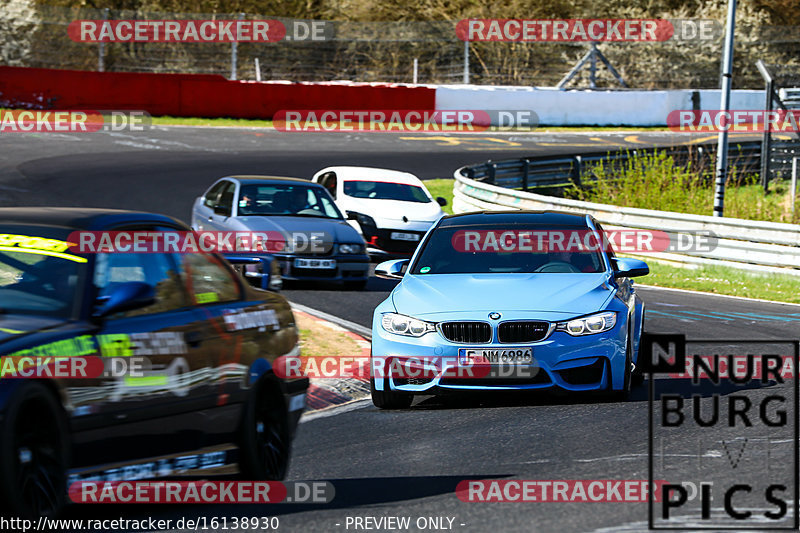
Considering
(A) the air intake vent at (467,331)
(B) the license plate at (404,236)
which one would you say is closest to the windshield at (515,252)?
(A) the air intake vent at (467,331)

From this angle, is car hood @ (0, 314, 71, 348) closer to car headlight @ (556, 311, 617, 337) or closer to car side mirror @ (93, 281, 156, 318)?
car side mirror @ (93, 281, 156, 318)

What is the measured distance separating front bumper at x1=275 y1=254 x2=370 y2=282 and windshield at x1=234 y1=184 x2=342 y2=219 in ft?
3.68

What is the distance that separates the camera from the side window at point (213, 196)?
1844cm

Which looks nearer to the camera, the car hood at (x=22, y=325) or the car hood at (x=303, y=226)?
the car hood at (x=22, y=325)

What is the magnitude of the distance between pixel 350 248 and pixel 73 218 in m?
10.4

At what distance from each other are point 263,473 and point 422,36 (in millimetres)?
42825

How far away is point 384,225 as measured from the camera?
68.8ft

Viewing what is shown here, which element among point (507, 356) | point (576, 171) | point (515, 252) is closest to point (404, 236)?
point (576, 171)

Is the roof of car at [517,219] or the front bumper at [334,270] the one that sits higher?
the roof of car at [517,219]

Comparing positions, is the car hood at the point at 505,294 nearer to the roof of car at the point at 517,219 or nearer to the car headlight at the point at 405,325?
the car headlight at the point at 405,325

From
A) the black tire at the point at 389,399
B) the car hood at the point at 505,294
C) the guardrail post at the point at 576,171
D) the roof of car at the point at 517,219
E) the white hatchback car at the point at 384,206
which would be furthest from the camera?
the guardrail post at the point at 576,171

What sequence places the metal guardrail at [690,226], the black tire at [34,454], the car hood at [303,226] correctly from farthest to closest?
1. the metal guardrail at [690,226]
2. the car hood at [303,226]
3. the black tire at [34,454]

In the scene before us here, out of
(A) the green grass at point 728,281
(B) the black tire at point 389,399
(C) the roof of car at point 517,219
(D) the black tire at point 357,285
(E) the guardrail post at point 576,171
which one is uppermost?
(C) the roof of car at point 517,219

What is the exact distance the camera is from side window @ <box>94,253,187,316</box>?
20.7 ft
